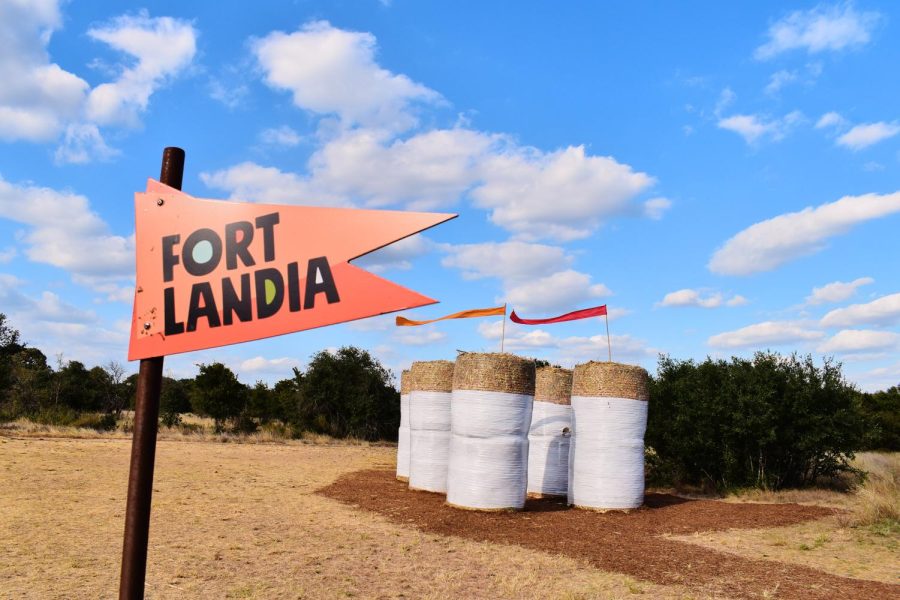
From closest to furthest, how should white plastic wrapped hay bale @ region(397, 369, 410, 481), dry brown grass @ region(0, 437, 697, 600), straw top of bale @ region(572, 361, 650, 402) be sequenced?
dry brown grass @ region(0, 437, 697, 600) < straw top of bale @ region(572, 361, 650, 402) < white plastic wrapped hay bale @ region(397, 369, 410, 481)

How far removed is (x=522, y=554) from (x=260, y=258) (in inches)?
318

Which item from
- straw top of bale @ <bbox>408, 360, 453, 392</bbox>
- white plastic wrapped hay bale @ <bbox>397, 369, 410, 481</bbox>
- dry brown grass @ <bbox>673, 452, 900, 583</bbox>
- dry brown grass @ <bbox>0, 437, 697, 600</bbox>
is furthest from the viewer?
white plastic wrapped hay bale @ <bbox>397, 369, 410, 481</bbox>

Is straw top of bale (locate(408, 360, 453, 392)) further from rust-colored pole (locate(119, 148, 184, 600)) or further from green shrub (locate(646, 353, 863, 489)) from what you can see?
rust-colored pole (locate(119, 148, 184, 600))

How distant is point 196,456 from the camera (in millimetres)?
21609

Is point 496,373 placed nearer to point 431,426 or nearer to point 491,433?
point 491,433

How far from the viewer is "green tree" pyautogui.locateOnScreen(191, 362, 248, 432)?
35.6 metres

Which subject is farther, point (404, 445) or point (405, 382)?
point (405, 382)

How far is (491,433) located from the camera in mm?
12945

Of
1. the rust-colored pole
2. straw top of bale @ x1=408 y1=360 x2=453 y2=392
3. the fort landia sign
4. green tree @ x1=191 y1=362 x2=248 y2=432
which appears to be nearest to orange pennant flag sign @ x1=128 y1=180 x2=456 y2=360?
the fort landia sign

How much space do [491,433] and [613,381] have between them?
3095 mm

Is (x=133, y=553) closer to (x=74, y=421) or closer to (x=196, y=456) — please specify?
(x=196, y=456)

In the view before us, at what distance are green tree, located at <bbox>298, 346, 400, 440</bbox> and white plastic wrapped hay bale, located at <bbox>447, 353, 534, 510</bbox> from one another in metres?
24.9

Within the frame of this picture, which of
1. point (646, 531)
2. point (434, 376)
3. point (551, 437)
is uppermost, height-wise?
point (434, 376)

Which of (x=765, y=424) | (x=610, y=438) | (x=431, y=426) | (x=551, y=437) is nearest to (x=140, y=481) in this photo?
(x=610, y=438)
